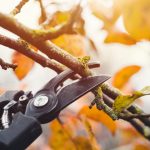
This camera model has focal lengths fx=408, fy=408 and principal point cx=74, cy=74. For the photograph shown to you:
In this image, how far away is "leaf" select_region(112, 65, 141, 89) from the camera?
188cm

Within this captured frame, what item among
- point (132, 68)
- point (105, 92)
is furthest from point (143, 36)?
point (132, 68)

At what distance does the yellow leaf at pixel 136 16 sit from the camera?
51.6 inches

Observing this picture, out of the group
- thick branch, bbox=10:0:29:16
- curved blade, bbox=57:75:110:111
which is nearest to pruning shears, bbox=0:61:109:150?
curved blade, bbox=57:75:110:111

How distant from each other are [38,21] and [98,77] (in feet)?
1.96

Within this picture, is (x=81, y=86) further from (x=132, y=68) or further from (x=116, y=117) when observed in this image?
(x=132, y=68)

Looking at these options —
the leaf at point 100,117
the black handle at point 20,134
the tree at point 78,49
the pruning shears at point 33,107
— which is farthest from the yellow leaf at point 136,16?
the leaf at point 100,117

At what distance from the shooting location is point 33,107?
111 centimetres

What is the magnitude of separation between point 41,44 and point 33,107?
0.27m

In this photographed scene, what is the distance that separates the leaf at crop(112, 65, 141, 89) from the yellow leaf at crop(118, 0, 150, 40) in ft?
1.66

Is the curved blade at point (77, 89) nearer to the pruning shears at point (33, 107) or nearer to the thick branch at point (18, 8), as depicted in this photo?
the pruning shears at point (33, 107)

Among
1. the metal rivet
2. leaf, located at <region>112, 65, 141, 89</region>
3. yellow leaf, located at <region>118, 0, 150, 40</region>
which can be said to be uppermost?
yellow leaf, located at <region>118, 0, 150, 40</region>

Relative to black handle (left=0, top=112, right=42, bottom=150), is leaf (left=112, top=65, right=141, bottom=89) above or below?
below

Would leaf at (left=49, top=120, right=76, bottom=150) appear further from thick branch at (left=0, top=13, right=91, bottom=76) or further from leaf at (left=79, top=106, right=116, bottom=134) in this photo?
thick branch at (left=0, top=13, right=91, bottom=76)

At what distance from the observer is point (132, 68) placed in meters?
1.88
